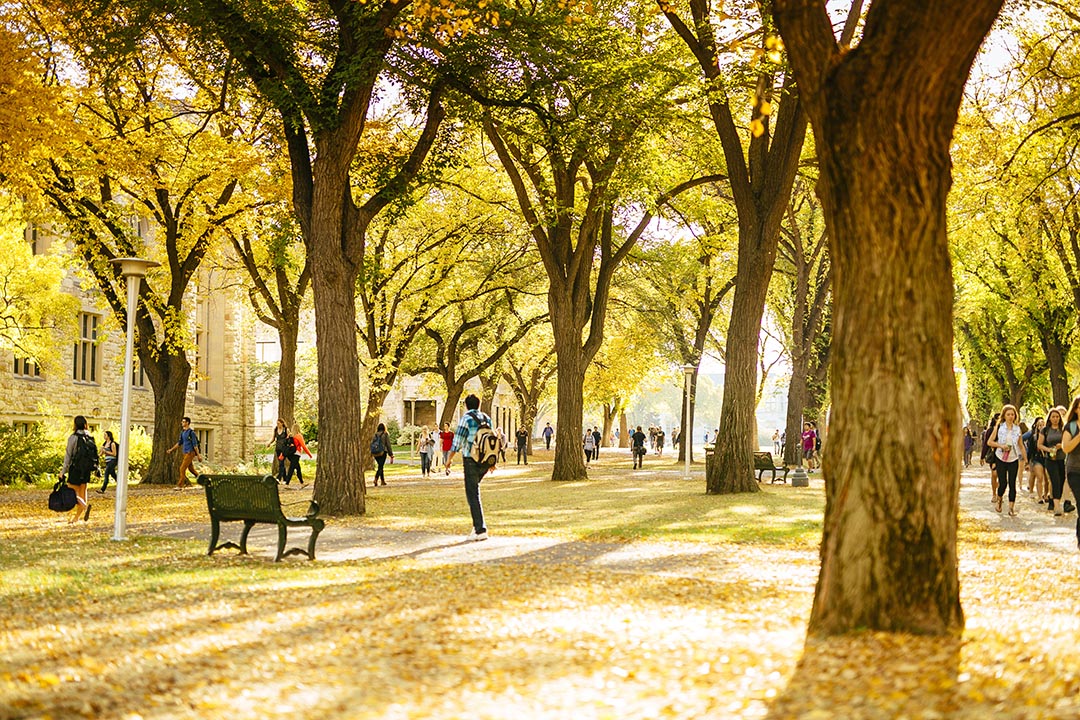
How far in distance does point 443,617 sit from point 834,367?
315cm

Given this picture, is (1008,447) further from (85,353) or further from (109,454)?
(85,353)

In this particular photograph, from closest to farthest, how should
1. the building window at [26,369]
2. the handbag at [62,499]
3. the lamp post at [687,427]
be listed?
the handbag at [62,499], the lamp post at [687,427], the building window at [26,369]

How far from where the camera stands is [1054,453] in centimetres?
1698

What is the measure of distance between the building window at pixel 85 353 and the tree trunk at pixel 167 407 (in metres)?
9.49

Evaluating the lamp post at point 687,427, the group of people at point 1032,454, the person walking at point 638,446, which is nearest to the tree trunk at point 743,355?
the group of people at point 1032,454

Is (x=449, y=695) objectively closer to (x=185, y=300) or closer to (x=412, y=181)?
(x=412, y=181)

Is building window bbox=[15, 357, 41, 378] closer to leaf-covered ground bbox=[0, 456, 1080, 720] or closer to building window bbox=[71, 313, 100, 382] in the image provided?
building window bbox=[71, 313, 100, 382]

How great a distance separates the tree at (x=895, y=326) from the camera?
6477mm

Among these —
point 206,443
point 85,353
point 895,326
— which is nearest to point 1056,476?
point 895,326

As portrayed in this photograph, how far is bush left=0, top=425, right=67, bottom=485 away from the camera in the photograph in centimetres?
2630

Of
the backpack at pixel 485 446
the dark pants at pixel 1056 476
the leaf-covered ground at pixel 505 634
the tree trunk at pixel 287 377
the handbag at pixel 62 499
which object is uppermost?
the tree trunk at pixel 287 377

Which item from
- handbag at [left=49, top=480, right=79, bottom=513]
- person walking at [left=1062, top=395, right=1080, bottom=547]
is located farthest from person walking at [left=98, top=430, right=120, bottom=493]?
person walking at [left=1062, top=395, right=1080, bottom=547]

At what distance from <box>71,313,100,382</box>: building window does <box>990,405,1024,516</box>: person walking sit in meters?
26.9

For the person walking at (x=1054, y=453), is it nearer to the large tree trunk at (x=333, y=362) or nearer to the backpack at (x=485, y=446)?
the backpack at (x=485, y=446)
